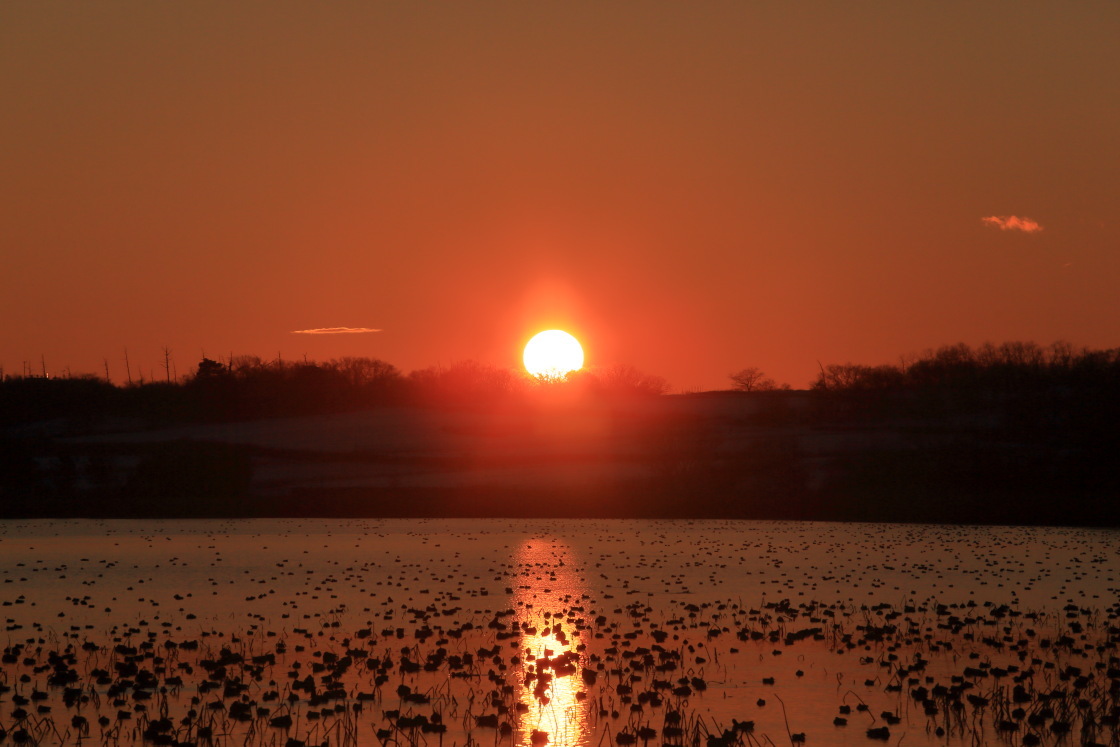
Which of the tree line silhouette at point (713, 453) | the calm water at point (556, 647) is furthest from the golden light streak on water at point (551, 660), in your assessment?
the tree line silhouette at point (713, 453)

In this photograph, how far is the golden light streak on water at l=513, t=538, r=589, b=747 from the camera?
50.0ft

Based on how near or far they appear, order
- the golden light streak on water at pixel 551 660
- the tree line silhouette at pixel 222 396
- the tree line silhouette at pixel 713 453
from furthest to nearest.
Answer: the tree line silhouette at pixel 222 396
the tree line silhouette at pixel 713 453
the golden light streak on water at pixel 551 660

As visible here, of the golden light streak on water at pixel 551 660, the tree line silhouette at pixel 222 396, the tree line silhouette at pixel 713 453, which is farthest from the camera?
the tree line silhouette at pixel 222 396

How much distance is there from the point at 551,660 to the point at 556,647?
76.4 inches

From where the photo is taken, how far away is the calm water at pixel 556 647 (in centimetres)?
1532

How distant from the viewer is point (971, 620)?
24812 millimetres

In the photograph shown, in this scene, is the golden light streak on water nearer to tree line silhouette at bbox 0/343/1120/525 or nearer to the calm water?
the calm water

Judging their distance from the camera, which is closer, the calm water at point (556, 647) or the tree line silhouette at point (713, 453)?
the calm water at point (556, 647)

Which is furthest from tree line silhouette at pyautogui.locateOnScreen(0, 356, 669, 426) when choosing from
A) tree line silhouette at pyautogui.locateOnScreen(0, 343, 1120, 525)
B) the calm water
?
the calm water

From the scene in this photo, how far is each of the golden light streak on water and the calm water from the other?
3.0 inches

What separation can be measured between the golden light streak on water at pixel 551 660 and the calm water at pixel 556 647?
0.25 ft

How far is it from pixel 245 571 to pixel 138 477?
6369 centimetres

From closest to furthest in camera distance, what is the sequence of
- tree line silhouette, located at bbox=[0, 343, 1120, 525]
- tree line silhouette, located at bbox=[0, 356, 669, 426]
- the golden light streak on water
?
the golden light streak on water → tree line silhouette, located at bbox=[0, 343, 1120, 525] → tree line silhouette, located at bbox=[0, 356, 669, 426]

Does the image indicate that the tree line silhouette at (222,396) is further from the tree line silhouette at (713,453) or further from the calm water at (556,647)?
the calm water at (556,647)
